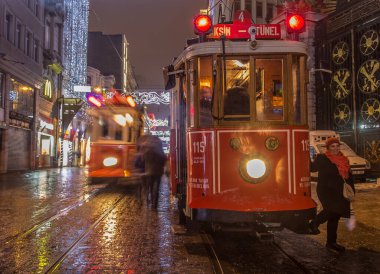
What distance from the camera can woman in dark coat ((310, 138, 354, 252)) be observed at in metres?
6.57

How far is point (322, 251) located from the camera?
21.7 feet

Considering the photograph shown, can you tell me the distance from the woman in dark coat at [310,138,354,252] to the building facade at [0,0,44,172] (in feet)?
74.8

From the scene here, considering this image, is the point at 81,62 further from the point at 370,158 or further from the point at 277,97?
the point at 277,97

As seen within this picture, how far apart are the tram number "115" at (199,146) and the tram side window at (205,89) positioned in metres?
0.28

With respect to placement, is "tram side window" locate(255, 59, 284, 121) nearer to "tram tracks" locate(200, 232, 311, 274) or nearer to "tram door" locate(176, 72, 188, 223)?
"tram door" locate(176, 72, 188, 223)

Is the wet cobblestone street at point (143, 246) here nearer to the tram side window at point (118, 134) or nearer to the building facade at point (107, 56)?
the tram side window at point (118, 134)

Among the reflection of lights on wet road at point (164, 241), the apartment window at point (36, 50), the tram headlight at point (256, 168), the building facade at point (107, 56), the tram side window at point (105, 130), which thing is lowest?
the reflection of lights on wet road at point (164, 241)

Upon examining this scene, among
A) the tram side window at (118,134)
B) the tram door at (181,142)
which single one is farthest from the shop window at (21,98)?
the tram door at (181,142)

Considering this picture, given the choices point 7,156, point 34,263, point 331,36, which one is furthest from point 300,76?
point 7,156

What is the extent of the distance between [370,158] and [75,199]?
45.5 ft

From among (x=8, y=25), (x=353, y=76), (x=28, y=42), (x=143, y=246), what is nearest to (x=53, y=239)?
(x=143, y=246)

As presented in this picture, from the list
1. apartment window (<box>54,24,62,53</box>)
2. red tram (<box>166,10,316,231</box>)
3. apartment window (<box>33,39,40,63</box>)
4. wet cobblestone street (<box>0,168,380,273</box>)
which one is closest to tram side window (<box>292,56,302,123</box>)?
red tram (<box>166,10,316,231</box>)

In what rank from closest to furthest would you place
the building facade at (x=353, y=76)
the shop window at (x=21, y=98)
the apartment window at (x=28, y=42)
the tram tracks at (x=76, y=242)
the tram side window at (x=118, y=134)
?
the tram tracks at (x=76, y=242), the tram side window at (x=118, y=134), the building facade at (x=353, y=76), the shop window at (x=21, y=98), the apartment window at (x=28, y=42)

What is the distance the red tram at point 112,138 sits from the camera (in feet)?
52.5
